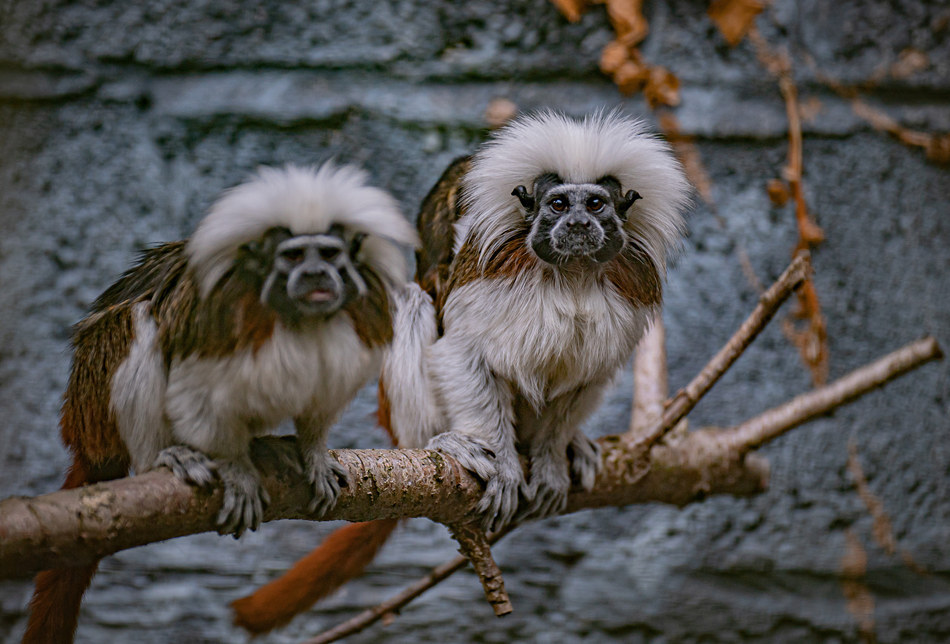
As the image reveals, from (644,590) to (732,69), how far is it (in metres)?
1.89

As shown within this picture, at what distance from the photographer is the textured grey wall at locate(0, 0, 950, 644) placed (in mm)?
2930

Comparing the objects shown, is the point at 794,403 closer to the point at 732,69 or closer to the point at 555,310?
the point at 555,310

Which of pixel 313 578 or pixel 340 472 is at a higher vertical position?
pixel 340 472

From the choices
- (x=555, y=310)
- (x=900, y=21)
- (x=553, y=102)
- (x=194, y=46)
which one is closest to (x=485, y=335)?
(x=555, y=310)

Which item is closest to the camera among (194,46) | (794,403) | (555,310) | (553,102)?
(555,310)

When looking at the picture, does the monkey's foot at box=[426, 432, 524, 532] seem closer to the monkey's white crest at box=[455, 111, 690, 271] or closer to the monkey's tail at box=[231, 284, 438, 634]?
the monkey's tail at box=[231, 284, 438, 634]

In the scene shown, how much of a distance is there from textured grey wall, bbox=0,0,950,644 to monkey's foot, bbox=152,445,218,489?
1.36 metres

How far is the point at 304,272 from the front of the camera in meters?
1.53

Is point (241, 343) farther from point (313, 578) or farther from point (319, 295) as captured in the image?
point (313, 578)

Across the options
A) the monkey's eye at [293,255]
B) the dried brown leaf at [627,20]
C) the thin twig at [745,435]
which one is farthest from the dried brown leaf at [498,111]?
the monkey's eye at [293,255]

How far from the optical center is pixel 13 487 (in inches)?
114

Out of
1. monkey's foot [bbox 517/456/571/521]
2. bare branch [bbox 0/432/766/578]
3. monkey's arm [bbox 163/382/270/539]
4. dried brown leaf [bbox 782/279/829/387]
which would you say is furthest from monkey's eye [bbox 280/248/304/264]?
dried brown leaf [bbox 782/279/829/387]

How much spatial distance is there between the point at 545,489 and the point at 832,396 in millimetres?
981

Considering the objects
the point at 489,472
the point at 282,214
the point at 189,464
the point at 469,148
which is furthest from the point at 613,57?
the point at 189,464
